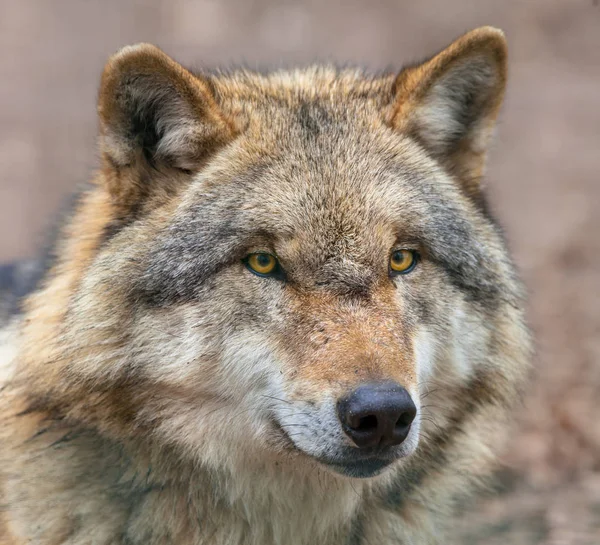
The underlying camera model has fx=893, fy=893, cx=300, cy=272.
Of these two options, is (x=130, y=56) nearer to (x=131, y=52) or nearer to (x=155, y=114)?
(x=131, y=52)

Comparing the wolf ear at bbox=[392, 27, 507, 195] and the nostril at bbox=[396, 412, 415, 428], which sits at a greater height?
the wolf ear at bbox=[392, 27, 507, 195]

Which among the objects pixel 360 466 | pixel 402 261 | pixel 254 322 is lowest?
pixel 360 466

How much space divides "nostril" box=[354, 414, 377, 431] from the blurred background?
4222 millimetres

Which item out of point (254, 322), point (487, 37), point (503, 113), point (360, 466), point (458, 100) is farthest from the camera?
point (503, 113)

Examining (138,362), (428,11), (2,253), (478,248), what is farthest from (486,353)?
(428,11)

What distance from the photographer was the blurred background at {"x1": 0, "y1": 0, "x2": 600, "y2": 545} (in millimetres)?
8383

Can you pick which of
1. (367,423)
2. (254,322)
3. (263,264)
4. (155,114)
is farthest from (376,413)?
(155,114)

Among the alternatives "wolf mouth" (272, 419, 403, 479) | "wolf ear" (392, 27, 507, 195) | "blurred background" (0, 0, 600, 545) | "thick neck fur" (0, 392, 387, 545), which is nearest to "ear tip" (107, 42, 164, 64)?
"wolf ear" (392, 27, 507, 195)

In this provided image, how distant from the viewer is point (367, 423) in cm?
346

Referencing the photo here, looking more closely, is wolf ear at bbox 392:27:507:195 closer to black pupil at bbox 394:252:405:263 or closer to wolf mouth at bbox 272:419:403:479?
black pupil at bbox 394:252:405:263

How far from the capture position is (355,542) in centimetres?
427

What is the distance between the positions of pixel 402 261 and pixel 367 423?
91 cm

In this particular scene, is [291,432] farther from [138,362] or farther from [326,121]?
[326,121]

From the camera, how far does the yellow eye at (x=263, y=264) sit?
3.92 meters
